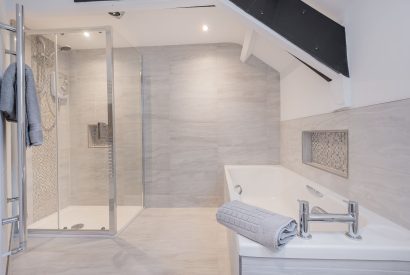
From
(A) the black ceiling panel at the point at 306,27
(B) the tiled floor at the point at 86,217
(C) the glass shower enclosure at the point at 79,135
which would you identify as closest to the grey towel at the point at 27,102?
(C) the glass shower enclosure at the point at 79,135

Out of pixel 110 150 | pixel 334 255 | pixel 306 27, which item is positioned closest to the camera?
pixel 334 255

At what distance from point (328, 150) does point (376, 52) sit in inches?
41.0

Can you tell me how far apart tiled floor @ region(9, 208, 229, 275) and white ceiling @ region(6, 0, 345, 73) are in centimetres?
197

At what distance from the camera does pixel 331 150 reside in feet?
6.66

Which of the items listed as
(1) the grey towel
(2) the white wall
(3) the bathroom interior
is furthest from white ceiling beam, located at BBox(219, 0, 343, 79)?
(1) the grey towel

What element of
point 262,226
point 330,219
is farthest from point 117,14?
point 330,219

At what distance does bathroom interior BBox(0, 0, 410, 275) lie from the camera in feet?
3.26

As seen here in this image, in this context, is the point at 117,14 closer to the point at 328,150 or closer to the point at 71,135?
the point at 71,135

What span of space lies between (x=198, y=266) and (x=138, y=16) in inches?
94.9

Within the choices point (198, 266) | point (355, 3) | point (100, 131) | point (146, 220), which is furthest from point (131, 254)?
point (355, 3)

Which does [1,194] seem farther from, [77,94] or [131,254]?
[77,94]

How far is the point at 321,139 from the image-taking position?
225cm

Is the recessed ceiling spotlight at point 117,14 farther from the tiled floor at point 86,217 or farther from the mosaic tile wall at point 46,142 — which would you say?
the tiled floor at point 86,217

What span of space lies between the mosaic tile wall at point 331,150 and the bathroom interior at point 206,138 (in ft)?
0.07
